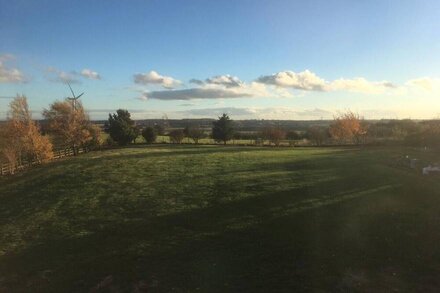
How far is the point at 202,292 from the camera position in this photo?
1034 centimetres

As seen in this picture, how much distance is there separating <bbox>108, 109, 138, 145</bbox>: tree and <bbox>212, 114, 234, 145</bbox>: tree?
15620 millimetres

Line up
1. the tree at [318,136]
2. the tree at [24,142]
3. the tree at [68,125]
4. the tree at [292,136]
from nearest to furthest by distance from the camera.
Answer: the tree at [24,142], the tree at [68,125], the tree at [318,136], the tree at [292,136]

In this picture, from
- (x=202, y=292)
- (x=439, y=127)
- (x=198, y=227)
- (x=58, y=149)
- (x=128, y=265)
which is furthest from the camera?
(x=58, y=149)

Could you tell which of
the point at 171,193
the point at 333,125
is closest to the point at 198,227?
the point at 171,193

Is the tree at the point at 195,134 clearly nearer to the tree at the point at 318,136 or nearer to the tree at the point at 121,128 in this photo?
the tree at the point at 121,128

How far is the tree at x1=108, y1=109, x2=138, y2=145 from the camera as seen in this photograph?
75188 millimetres

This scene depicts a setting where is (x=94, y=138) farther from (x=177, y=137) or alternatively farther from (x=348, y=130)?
(x=348, y=130)

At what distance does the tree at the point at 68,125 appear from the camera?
60.6 meters

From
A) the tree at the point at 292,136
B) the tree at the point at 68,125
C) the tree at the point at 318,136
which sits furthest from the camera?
the tree at the point at 292,136

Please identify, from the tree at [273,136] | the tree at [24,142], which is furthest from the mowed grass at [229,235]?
the tree at [273,136]

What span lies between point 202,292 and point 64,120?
57.6m

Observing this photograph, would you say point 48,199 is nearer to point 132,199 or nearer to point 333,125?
point 132,199

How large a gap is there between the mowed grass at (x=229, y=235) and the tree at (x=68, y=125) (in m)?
34.3

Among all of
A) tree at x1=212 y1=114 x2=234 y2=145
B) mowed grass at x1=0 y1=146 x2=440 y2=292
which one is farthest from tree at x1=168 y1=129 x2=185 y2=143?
mowed grass at x1=0 y1=146 x2=440 y2=292
